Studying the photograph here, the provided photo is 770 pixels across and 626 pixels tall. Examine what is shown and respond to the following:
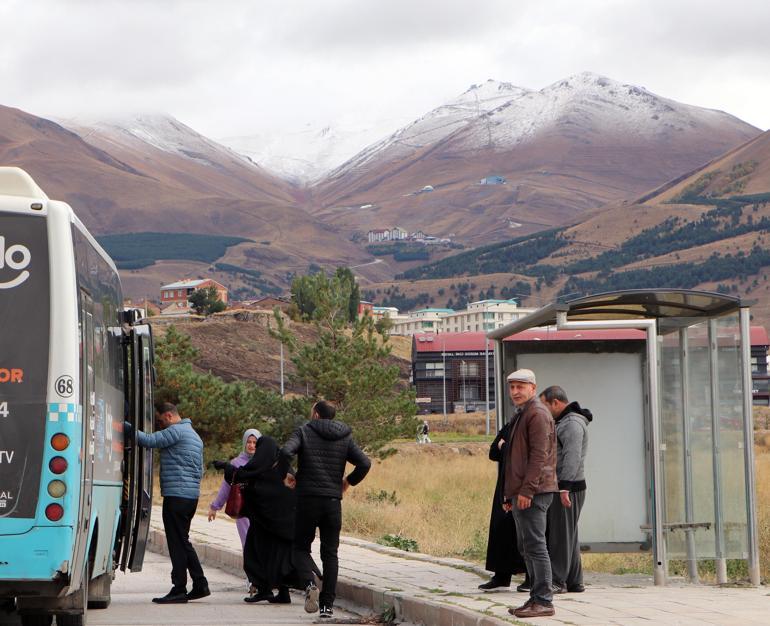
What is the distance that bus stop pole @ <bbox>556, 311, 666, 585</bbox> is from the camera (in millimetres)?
12406

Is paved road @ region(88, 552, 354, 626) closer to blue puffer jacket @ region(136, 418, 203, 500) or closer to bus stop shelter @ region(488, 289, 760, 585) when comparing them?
blue puffer jacket @ region(136, 418, 203, 500)

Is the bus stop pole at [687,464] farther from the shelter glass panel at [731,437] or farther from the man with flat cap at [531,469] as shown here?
the man with flat cap at [531,469]

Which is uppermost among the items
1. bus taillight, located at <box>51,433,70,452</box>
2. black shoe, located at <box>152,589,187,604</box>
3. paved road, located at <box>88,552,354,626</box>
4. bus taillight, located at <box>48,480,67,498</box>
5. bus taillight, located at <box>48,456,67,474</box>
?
bus taillight, located at <box>51,433,70,452</box>

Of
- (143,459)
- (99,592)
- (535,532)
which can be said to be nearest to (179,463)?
(143,459)

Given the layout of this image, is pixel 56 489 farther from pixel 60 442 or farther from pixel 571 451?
pixel 571 451

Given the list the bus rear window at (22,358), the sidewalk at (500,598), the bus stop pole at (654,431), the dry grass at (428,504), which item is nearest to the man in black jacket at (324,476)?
the sidewalk at (500,598)

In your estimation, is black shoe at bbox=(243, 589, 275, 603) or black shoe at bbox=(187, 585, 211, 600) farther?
black shoe at bbox=(243, 589, 275, 603)

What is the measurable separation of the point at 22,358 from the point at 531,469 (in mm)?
4015

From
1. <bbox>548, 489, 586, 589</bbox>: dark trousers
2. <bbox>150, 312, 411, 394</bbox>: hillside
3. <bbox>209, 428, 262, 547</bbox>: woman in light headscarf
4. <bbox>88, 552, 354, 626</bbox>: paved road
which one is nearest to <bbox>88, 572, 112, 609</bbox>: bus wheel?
<bbox>88, 552, 354, 626</bbox>: paved road

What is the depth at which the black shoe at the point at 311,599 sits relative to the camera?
11.7 metres

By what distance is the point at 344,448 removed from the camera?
38.1ft

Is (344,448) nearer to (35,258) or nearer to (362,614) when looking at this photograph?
(362,614)

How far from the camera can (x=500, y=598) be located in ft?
37.0

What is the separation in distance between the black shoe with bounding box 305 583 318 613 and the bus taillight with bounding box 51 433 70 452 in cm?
379
